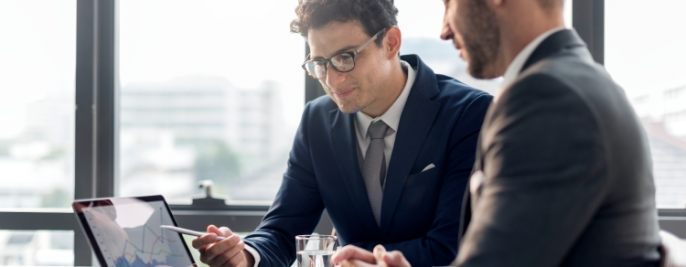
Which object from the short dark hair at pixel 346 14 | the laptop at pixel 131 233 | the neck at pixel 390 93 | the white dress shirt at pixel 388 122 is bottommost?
the laptop at pixel 131 233

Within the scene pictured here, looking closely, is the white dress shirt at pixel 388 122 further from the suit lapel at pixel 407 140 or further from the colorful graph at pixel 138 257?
the colorful graph at pixel 138 257

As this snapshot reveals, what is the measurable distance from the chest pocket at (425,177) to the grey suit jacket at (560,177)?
3.04 ft

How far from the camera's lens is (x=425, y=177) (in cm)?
152

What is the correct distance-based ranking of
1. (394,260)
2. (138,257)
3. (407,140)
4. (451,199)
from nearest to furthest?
(394,260) < (138,257) < (451,199) < (407,140)

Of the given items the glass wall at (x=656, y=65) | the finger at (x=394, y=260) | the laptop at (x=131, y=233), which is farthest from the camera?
the glass wall at (x=656, y=65)

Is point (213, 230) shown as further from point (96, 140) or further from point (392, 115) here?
point (96, 140)

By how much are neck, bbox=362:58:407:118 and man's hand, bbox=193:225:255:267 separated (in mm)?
688

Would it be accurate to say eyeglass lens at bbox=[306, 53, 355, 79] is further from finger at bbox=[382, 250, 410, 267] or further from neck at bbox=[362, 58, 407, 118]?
finger at bbox=[382, 250, 410, 267]

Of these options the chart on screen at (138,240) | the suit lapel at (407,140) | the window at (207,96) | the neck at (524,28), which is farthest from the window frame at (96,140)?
the neck at (524,28)

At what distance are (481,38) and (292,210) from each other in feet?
3.62

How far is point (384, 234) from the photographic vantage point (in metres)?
1.55

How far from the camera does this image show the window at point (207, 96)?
2.52 meters

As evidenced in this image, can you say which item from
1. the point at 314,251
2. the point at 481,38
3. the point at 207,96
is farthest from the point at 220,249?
the point at 207,96

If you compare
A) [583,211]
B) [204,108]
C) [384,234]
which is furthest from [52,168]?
[583,211]
